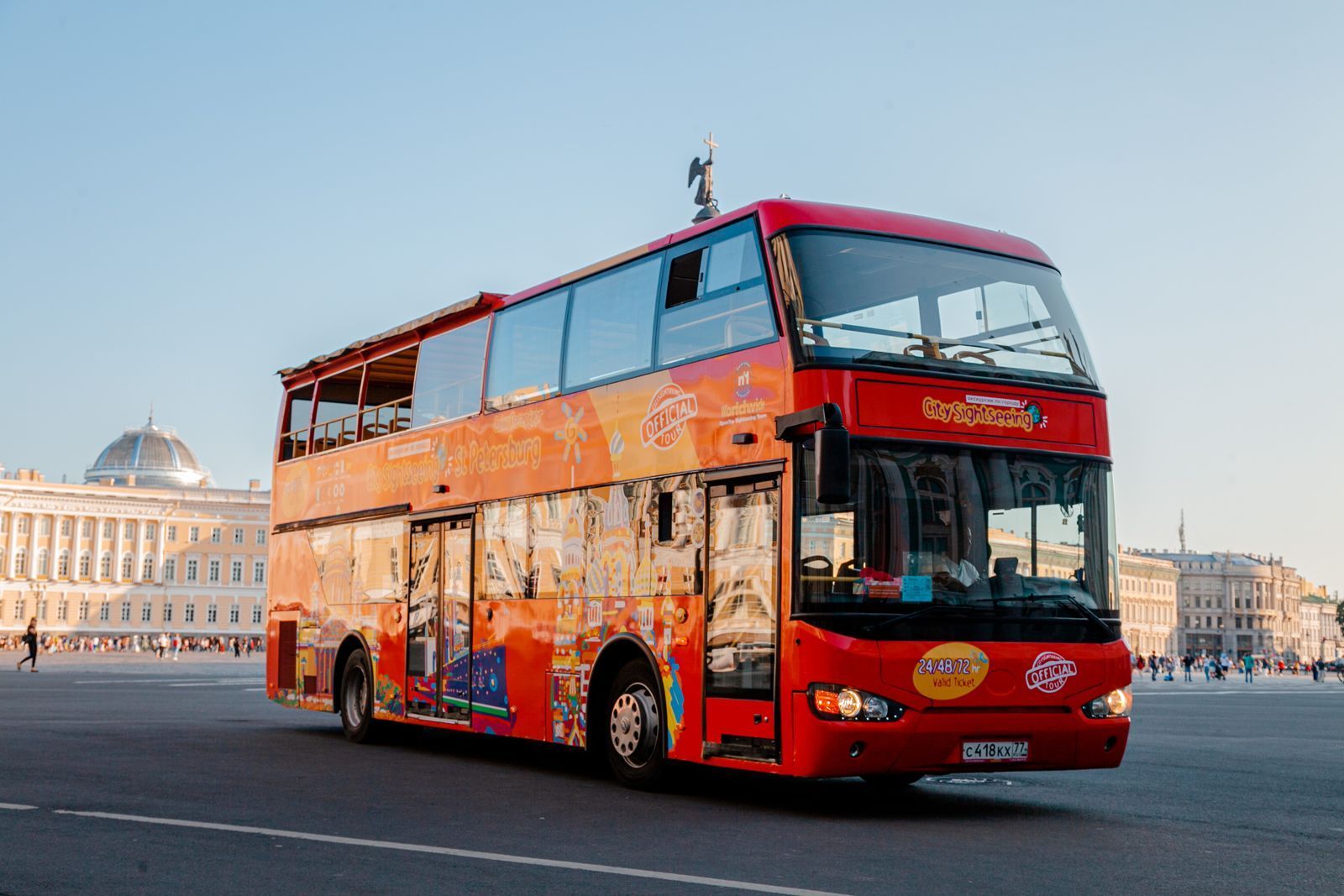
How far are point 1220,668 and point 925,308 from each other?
81.6m

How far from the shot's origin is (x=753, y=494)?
394 inches

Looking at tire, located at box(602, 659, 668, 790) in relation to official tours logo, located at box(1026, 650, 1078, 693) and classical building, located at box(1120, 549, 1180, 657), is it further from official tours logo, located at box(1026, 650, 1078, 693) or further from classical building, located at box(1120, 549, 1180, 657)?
classical building, located at box(1120, 549, 1180, 657)

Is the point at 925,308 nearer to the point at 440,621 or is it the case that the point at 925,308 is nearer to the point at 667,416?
the point at 667,416

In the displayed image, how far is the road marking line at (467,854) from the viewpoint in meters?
6.84

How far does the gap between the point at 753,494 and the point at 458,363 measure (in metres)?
5.24

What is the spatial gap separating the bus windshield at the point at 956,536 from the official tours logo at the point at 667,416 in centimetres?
147

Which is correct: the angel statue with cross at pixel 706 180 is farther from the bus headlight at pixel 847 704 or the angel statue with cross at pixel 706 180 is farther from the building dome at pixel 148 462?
the building dome at pixel 148 462

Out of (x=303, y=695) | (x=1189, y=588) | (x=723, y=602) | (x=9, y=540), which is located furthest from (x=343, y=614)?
(x=1189, y=588)

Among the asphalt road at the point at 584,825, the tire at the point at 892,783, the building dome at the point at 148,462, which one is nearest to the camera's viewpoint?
the asphalt road at the point at 584,825

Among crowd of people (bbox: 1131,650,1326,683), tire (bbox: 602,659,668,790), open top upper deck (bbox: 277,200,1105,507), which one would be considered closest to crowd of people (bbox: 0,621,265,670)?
crowd of people (bbox: 1131,650,1326,683)

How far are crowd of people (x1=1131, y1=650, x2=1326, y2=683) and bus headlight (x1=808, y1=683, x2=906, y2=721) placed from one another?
7764cm

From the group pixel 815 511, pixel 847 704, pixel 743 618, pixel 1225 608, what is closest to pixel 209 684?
pixel 743 618

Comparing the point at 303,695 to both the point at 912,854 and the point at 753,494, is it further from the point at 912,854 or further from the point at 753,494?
the point at 912,854

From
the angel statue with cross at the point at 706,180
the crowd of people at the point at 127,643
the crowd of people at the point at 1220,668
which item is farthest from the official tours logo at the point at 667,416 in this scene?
the crowd of people at the point at 127,643
